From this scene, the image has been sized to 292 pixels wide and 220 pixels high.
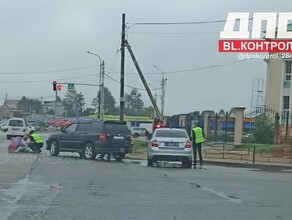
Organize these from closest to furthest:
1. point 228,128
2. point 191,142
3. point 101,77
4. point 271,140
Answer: point 191,142
point 271,140
point 228,128
point 101,77

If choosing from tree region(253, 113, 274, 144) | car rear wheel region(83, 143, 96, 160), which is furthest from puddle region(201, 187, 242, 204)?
tree region(253, 113, 274, 144)

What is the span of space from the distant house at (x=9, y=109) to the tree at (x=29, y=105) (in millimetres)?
2258

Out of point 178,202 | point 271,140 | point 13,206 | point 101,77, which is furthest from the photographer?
point 101,77

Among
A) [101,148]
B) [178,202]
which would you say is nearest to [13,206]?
[178,202]

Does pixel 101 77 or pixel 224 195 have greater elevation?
pixel 101 77

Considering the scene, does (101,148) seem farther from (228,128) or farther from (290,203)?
(228,128)

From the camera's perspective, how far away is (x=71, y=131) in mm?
25375

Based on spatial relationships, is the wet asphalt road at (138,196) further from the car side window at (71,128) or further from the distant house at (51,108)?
the distant house at (51,108)

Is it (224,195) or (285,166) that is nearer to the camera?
(224,195)

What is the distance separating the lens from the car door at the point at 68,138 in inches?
992

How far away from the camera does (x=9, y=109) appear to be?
168m

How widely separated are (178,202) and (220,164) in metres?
13.6

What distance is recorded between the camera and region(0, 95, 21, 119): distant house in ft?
504

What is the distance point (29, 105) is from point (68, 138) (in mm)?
149538
